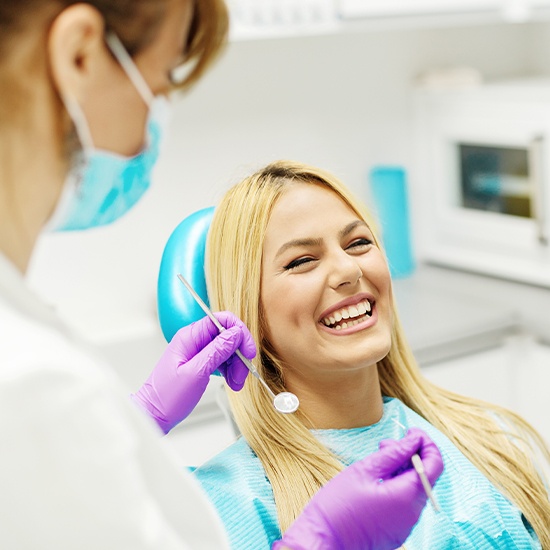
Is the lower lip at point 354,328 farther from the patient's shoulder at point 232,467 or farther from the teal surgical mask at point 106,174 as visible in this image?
the teal surgical mask at point 106,174

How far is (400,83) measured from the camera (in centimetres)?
318

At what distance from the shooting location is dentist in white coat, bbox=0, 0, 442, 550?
28.8 inches

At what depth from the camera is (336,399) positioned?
1.58 m

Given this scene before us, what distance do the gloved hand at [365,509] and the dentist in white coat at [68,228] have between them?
282 mm

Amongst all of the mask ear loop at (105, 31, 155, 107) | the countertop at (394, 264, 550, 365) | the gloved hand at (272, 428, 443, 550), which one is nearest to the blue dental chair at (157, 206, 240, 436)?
the gloved hand at (272, 428, 443, 550)

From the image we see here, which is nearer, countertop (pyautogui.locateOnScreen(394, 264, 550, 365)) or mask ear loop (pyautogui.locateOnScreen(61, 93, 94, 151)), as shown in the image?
mask ear loop (pyautogui.locateOnScreen(61, 93, 94, 151))

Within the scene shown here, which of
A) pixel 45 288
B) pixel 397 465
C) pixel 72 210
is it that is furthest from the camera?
pixel 45 288

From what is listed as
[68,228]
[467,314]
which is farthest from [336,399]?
[467,314]

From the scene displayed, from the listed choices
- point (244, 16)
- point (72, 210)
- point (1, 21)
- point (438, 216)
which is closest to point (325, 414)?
point (72, 210)

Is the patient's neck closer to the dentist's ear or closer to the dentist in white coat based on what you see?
the dentist in white coat

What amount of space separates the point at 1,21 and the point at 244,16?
1.72 m

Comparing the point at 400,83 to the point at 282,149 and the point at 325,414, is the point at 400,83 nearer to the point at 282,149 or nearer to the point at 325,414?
the point at 282,149

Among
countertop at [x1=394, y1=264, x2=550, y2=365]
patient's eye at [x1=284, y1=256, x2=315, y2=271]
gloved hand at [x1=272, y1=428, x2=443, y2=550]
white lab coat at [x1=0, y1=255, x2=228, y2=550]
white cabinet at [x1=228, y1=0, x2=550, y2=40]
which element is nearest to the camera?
white lab coat at [x1=0, y1=255, x2=228, y2=550]

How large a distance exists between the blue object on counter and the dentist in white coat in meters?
2.16
